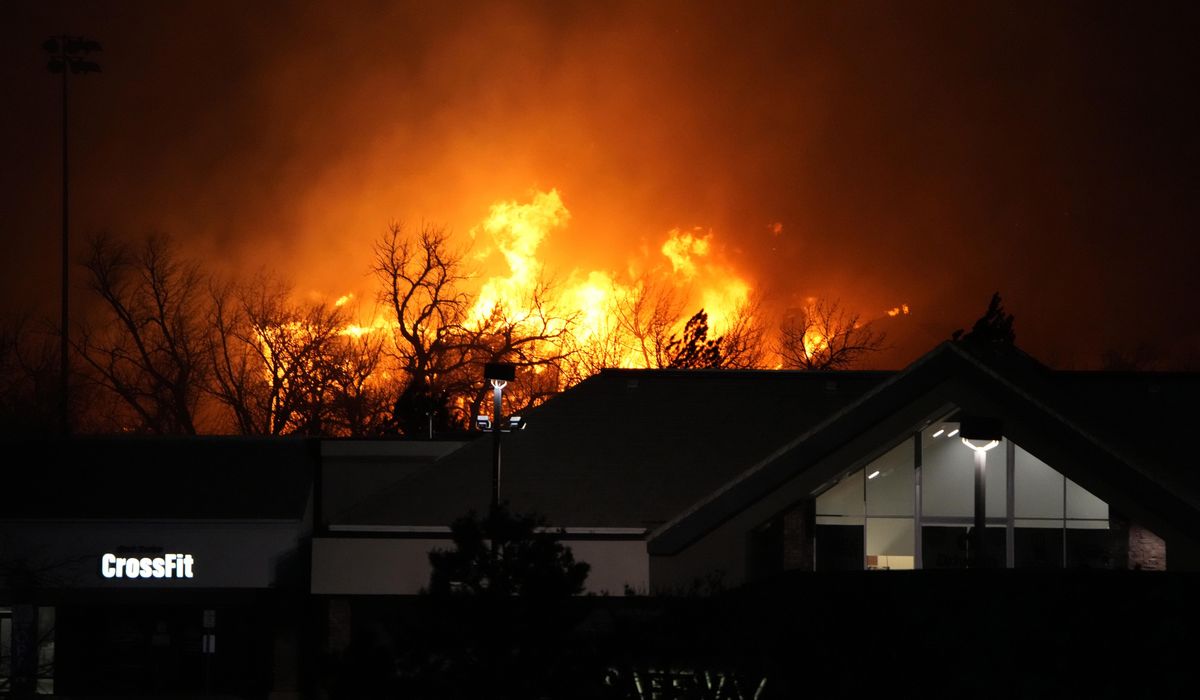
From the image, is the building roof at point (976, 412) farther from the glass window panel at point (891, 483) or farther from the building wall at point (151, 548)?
the building wall at point (151, 548)

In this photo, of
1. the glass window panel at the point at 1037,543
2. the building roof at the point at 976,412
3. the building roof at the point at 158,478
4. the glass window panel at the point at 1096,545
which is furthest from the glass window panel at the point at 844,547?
the building roof at the point at 158,478

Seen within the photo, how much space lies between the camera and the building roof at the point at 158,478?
41.6 metres

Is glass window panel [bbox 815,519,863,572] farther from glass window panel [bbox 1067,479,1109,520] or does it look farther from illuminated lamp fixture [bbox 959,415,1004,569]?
illuminated lamp fixture [bbox 959,415,1004,569]

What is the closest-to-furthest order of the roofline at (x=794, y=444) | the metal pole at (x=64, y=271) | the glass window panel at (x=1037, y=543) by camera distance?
the roofline at (x=794, y=444), the glass window panel at (x=1037, y=543), the metal pole at (x=64, y=271)

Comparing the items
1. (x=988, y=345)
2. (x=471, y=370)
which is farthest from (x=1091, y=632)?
(x=471, y=370)

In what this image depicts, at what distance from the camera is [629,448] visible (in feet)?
139

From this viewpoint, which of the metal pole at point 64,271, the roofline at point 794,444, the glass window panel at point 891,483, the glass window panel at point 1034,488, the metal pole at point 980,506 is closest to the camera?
the metal pole at point 980,506

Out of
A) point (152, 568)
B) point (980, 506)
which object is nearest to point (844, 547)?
point (980, 506)

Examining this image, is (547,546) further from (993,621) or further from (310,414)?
(310,414)

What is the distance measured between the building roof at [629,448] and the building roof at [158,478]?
3633mm

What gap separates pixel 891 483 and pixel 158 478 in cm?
2104

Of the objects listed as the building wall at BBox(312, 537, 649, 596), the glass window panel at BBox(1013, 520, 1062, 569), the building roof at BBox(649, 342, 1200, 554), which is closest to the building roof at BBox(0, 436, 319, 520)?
the building wall at BBox(312, 537, 649, 596)

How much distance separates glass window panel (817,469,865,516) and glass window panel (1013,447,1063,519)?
328cm

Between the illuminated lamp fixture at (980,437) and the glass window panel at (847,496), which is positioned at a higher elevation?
the illuminated lamp fixture at (980,437)
